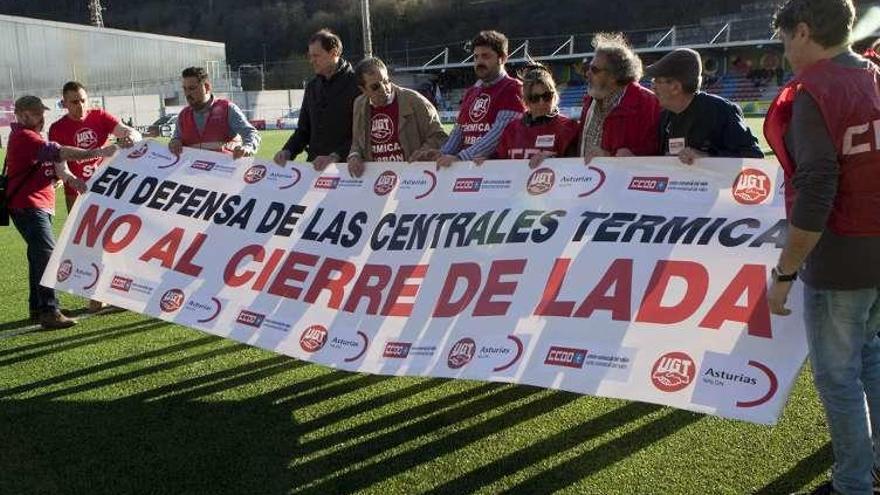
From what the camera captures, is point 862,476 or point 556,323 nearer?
point 862,476

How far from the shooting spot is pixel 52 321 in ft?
20.6

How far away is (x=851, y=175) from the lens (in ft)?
8.23

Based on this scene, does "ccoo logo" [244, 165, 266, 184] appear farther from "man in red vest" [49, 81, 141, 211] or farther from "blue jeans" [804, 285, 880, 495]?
"blue jeans" [804, 285, 880, 495]

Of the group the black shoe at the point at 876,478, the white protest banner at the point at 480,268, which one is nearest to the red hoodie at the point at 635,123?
the white protest banner at the point at 480,268

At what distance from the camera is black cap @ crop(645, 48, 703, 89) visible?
3662 millimetres

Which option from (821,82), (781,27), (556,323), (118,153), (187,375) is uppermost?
(781,27)

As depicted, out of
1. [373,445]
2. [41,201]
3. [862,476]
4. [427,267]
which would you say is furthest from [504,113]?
[41,201]

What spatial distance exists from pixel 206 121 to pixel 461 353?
11.2ft

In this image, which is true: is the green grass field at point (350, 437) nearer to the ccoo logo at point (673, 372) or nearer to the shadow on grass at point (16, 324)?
the ccoo logo at point (673, 372)

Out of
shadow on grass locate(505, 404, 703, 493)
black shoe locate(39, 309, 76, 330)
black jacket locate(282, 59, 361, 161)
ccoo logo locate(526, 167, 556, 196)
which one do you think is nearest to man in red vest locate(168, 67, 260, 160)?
black jacket locate(282, 59, 361, 161)

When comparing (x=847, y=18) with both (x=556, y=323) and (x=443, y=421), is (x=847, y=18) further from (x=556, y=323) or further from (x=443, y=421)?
(x=443, y=421)

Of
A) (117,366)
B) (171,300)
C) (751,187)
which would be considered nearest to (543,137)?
(751,187)

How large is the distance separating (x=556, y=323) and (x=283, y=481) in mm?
1414

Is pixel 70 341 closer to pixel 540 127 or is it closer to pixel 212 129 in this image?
pixel 212 129
